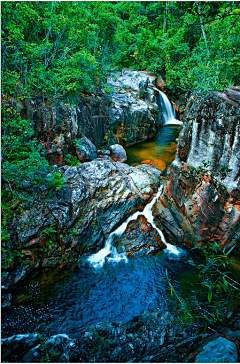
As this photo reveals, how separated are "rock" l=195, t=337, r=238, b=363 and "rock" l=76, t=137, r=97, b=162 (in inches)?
354

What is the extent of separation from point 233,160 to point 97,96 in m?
9.18

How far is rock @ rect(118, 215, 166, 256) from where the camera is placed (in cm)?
872

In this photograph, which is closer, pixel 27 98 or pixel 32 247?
pixel 32 247

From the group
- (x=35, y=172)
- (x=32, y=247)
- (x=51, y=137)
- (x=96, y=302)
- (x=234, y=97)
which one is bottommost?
(x=96, y=302)

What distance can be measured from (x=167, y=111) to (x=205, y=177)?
1133 cm

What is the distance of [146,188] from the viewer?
33.7 feet

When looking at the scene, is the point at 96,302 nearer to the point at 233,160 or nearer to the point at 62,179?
the point at 62,179

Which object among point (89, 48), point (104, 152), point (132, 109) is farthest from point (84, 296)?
point (89, 48)

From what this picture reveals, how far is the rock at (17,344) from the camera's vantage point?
507 centimetres

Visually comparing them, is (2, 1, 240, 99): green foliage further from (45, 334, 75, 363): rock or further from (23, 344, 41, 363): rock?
(23, 344, 41, 363): rock

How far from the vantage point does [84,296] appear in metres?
6.95

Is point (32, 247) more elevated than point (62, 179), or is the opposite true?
point (62, 179)

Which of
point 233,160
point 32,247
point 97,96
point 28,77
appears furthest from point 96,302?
point 97,96

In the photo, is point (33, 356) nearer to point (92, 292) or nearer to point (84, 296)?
point (84, 296)
